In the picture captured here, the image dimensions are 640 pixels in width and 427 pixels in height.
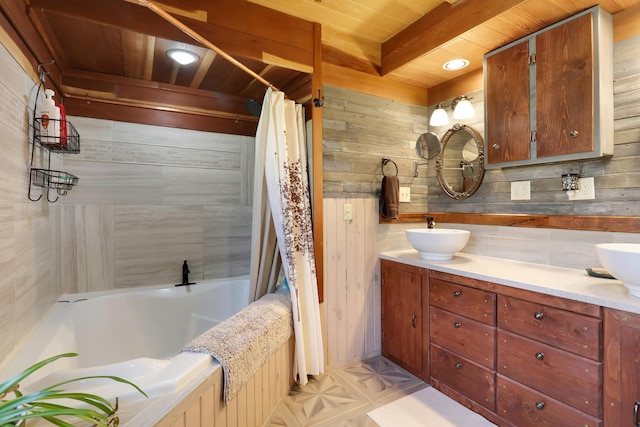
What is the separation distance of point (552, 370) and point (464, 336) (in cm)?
45

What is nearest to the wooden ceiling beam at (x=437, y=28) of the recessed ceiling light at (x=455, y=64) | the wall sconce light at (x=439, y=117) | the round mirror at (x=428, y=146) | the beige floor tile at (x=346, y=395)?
the recessed ceiling light at (x=455, y=64)

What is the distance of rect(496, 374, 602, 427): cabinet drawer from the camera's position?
1.34 meters

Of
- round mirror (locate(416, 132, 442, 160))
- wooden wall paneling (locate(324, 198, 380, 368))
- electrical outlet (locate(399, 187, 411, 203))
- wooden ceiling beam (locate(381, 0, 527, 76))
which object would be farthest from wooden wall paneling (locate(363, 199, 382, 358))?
wooden ceiling beam (locate(381, 0, 527, 76))

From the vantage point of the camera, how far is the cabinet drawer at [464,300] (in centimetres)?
167

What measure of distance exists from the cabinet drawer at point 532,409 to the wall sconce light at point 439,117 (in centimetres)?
179

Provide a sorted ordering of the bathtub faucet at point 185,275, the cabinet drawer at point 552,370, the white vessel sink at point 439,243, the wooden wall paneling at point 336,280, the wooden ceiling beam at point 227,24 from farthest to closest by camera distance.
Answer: the bathtub faucet at point 185,275 → the wooden wall paneling at point 336,280 → the white vessel sink at point 439,243 → the wooden ceiling beam at point 227,24 → the cabinet drawer at point 552,370

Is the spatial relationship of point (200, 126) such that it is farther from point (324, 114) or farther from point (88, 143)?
point (324, 114)

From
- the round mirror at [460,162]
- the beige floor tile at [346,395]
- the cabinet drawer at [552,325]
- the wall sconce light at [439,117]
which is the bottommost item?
the beige floor tile at [346,395]

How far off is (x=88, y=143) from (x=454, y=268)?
8.37 feet

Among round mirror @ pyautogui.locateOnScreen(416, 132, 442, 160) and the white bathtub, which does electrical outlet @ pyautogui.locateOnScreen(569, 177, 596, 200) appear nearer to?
round mirror @ pyautogui.locateOnScreen(416, 132, 442, 160)

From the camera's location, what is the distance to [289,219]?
1.89 meters

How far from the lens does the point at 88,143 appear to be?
213 cm

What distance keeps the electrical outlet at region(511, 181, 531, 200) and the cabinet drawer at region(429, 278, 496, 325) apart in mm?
780

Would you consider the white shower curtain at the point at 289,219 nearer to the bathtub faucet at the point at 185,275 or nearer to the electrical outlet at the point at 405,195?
the bathtub faucet at the point at 185,275
